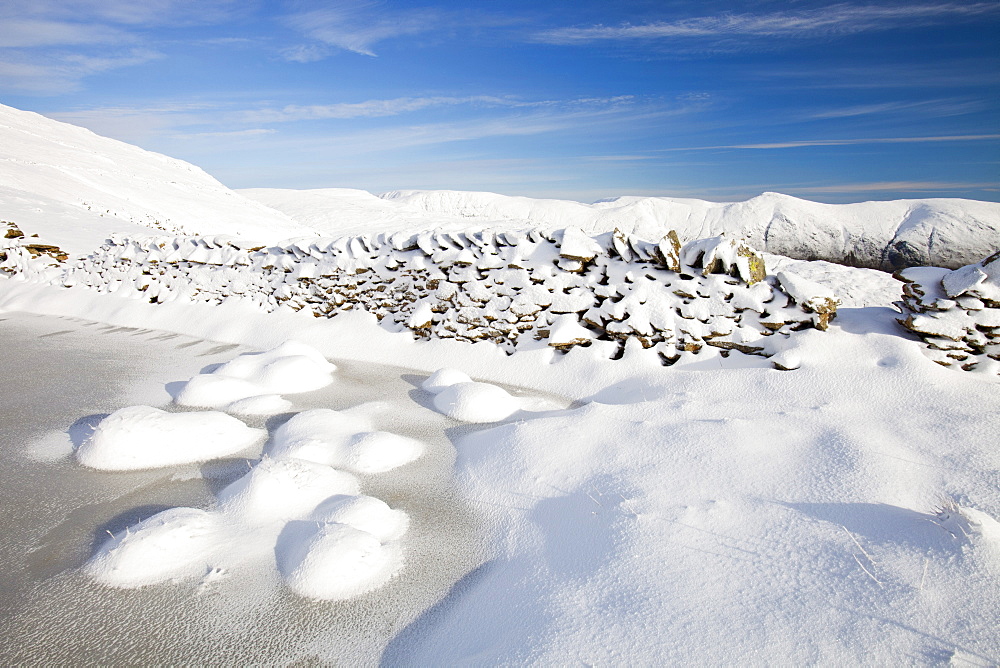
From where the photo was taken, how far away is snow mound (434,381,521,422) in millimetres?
4285

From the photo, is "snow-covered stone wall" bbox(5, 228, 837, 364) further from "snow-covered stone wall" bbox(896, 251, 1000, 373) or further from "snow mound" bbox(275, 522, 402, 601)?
"snow mound" bbox(275, 522, 402, 601)

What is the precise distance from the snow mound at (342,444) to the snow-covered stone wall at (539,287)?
215cm

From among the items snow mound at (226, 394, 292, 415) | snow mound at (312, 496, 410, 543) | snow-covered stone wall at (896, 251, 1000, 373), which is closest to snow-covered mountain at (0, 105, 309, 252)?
snow mound at (226, 394, 292, 415)

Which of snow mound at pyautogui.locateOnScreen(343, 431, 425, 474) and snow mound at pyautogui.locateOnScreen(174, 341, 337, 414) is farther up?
snow mound at pyautogui.locateOnScreen(174, 341, 337, 414)

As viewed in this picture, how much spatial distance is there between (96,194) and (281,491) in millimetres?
19640

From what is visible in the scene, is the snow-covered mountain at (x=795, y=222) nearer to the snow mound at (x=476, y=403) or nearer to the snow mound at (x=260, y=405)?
the snow mound at (x=476, y=403)

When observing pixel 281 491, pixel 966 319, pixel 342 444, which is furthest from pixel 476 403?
pixel 966 319

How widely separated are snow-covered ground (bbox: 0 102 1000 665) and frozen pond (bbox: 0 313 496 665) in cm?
1

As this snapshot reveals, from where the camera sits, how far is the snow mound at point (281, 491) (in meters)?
2.81

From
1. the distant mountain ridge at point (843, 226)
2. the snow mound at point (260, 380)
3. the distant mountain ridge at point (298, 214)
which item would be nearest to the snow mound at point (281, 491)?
the snow mound at point (260, 380)

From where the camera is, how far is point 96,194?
1659 cm

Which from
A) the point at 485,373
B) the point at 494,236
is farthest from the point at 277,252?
the point at 485,373

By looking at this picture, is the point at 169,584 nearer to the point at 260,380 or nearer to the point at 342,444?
the point at 342,444

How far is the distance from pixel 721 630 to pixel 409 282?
204 inches
